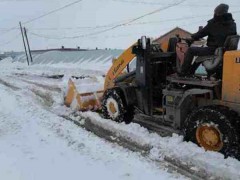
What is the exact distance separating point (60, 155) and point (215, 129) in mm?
2473

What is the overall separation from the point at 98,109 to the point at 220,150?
4311 mm

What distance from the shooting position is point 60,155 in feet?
20.0

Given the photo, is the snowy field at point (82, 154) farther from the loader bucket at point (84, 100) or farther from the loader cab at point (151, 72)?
the loader bucket at point (84, 100)

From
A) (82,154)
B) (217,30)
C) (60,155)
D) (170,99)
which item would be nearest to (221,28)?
(217,30)

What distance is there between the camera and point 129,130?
7402mm

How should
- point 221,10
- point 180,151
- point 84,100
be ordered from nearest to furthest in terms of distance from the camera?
point 180,151, point 221,10, point 84,100

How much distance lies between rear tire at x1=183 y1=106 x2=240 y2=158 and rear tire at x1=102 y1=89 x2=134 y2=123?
6.93 feet

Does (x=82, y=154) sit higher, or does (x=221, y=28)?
(x=221, y=28)

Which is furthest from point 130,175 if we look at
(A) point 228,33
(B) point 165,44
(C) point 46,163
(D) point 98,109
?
(D) point 98,109

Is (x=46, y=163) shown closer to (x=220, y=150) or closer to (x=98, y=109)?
(x=220, y=150)

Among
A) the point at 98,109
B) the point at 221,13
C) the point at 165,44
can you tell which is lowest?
the point at 98,109

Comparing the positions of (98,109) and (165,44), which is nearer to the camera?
(165,44)

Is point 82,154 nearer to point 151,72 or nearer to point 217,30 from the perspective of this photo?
point 151,72

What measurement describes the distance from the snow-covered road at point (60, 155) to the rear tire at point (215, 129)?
93 centimetres
